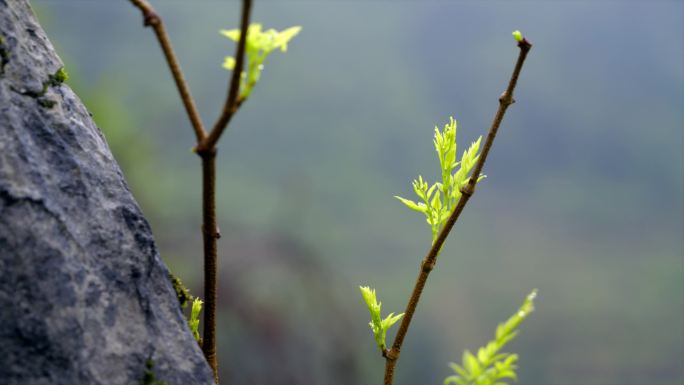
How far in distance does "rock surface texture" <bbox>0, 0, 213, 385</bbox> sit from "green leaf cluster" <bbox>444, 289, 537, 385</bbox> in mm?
265

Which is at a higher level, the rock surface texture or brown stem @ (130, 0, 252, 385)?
brown stem @ (130, 0, 252, 385)

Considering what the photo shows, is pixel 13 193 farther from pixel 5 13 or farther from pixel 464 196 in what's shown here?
pixel 464 196

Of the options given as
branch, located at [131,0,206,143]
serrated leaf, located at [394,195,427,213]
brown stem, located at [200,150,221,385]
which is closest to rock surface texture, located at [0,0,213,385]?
brown stem, located at [200,150,221,385]

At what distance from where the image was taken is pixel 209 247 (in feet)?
2.25

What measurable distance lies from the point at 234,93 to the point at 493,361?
35cm

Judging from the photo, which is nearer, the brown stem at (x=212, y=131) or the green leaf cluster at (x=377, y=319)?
the brown stem at (x=212, y=131)

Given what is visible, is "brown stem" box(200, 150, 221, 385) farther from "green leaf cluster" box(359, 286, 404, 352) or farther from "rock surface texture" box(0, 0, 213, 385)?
"green leaf cluster" box(359, 286, 404, 352)

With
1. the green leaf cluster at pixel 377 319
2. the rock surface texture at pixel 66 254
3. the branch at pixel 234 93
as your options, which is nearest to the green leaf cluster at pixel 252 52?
the branch at pixel 234 93

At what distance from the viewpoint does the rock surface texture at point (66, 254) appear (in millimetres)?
623

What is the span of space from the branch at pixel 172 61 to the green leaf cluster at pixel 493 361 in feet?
1.03

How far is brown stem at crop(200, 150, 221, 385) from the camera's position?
2.04ft

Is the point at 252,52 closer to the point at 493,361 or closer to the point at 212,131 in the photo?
the point at 212,131

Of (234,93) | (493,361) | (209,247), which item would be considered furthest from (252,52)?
(493,361)

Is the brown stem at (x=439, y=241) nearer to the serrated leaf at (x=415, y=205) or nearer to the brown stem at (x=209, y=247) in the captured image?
the serrated leaf at (x=415, y=205)
